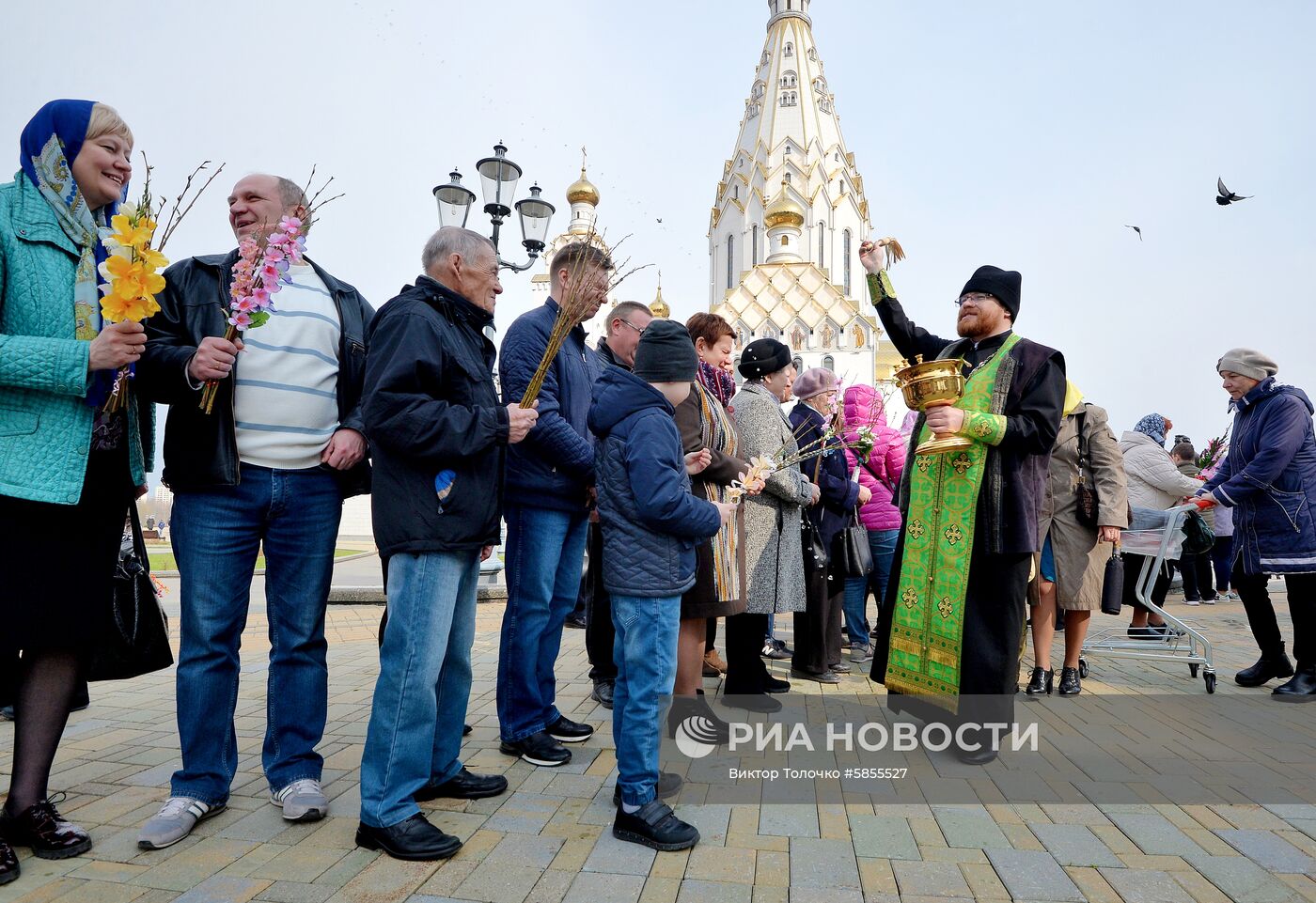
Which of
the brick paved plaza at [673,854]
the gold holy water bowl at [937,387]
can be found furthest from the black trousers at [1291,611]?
the gold holy water bowl at [937,387]

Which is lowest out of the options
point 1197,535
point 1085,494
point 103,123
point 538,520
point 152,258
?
point 538,520

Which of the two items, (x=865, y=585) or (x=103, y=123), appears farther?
(x=865, y=585)

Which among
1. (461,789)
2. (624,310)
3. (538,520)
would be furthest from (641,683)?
(624,310)

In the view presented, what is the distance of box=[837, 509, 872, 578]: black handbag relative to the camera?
5.15m

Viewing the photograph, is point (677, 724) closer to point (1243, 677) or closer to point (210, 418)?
point (210, 418)

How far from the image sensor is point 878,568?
20.7 ft

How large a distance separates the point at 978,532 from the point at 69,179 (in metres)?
3.89

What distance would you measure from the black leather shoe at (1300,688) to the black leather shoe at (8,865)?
21.0 feet

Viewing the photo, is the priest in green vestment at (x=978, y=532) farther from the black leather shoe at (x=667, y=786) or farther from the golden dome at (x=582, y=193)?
the golden dome at (x=582, y=193)

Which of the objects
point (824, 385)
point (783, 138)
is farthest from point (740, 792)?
point (783, 138)

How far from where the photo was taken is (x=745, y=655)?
14.3 ft

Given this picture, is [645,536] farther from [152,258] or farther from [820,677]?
[820,677]

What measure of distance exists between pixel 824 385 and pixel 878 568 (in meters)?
1.97

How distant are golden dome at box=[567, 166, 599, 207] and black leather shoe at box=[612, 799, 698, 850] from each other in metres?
45.2
